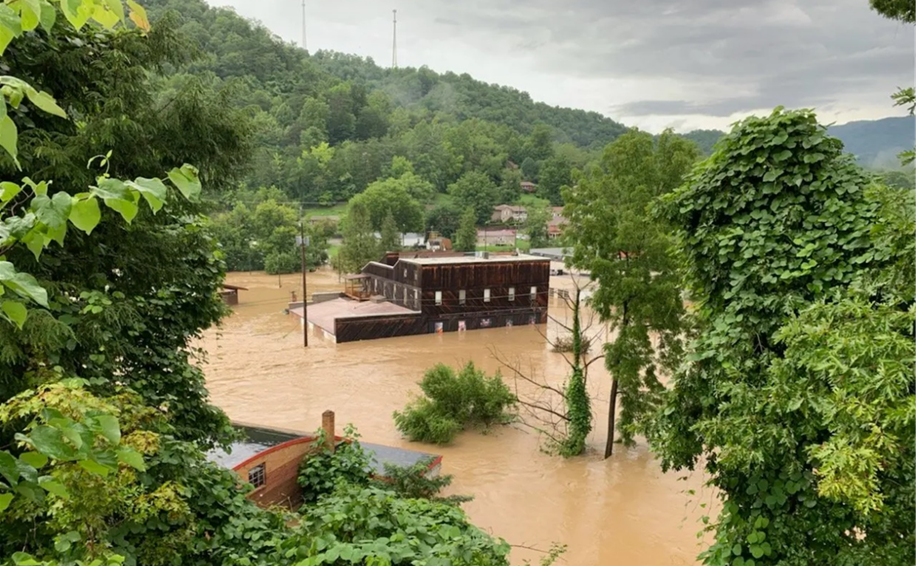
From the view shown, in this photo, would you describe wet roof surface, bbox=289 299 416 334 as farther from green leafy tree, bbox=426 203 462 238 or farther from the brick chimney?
green leafy tree, bbox=426 203 462 238

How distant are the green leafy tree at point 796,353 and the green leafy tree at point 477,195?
230 feet

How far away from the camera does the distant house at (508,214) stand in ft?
259

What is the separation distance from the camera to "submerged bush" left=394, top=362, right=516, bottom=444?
15.3 meters

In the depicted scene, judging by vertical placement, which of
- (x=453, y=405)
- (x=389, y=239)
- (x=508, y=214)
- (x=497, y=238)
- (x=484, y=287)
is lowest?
(x=453, y=405)

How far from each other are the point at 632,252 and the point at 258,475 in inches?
355

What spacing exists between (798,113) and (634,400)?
858 centimetres

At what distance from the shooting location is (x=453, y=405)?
16.0m

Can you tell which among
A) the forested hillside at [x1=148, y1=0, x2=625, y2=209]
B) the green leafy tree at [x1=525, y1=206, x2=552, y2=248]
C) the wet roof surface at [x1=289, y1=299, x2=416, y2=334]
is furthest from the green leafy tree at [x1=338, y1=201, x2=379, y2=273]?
the forested hillside at [x1=148, y1=0, x2=625, y2=209]

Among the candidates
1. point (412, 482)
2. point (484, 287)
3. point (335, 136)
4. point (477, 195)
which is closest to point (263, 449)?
point (412, 482)

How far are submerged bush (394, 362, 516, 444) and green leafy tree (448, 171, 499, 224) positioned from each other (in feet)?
199

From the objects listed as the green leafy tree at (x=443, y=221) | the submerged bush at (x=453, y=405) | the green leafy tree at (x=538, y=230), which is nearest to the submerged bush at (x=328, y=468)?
the submerged bush at (x=453, y=405)

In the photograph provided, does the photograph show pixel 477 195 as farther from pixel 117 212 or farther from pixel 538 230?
pixel 117 212

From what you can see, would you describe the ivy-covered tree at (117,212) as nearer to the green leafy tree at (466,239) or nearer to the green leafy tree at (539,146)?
the green leafy tree at (466,239)

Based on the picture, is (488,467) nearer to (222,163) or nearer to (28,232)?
(222,163)
